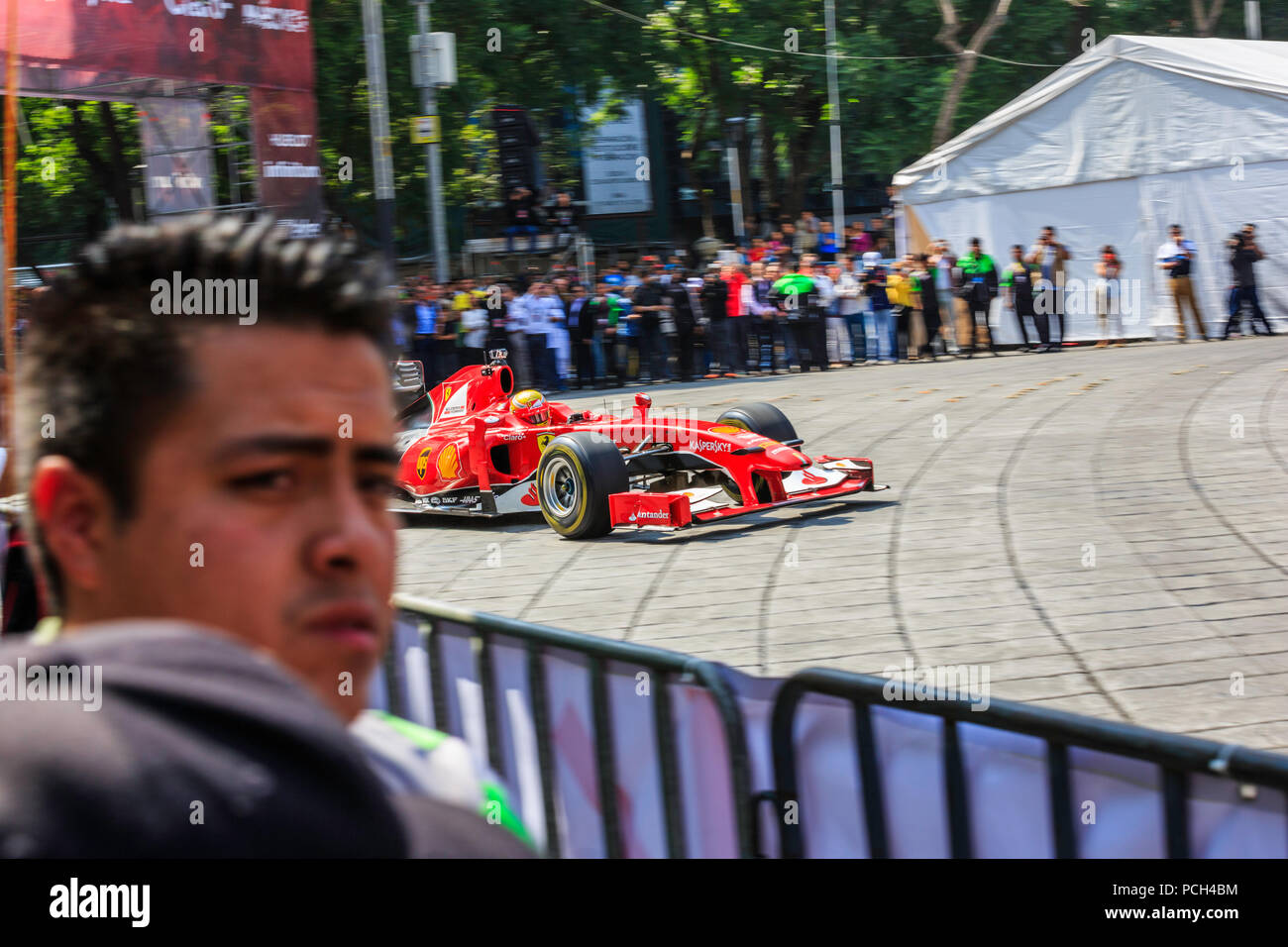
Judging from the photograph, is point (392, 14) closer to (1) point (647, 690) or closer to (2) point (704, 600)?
(2) point (704, 600)

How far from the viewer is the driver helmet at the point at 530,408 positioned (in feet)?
36.7

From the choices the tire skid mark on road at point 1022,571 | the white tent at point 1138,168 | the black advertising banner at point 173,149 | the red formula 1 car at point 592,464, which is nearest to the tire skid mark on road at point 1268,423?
the tire skid mark on road at point 1022,571

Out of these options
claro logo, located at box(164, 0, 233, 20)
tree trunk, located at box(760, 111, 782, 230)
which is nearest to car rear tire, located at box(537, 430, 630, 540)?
claro logo, located at box(164, 0, 233, 20)

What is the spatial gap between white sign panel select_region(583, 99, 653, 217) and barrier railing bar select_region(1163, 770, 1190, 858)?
39740 mm

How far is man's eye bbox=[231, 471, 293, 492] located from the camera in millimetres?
1134

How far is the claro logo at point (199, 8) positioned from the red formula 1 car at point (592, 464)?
19.8 feet

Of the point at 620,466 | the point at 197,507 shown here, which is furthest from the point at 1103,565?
the point at 197,507

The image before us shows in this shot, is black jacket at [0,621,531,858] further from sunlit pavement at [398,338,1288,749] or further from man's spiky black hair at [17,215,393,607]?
sunlit pavement at [398,338,1288,749]

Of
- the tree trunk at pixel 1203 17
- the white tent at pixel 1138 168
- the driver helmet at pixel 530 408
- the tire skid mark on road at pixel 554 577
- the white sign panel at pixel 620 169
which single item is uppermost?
the tree trunk at pixel 1203 17

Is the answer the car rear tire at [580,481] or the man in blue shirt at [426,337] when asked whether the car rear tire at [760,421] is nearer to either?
the car rear tire at [580,481]

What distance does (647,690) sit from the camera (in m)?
3.08

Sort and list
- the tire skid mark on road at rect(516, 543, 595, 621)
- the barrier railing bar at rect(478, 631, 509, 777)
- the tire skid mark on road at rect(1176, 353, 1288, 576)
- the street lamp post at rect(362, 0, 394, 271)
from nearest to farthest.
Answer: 1. the barrier railing bar at rect(478, 631, 509, 777)
2. the tire skid mark on road at rect(1176, 353, 1288, 576)
3. the tire skid mark on road at rect(516, 543, 595, 621)
4. the street lamp post at rect(362, 0, 394, 271)
